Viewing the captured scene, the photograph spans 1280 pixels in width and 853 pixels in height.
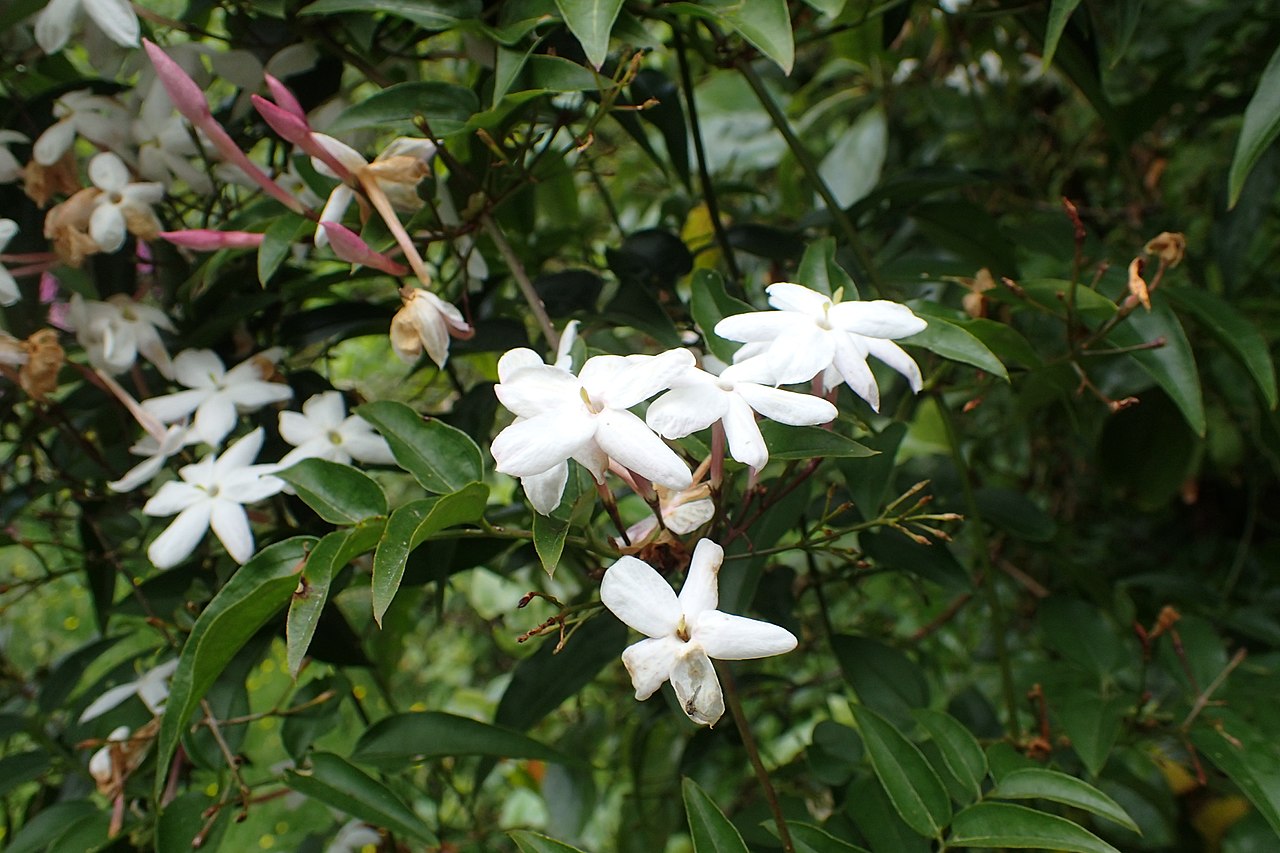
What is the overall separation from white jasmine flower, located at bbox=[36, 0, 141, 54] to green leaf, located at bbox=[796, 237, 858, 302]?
0.38 metres

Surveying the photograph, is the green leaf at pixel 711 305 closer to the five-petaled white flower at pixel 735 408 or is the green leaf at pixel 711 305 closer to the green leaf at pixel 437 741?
the five-petaled white flower at pixel 735 408

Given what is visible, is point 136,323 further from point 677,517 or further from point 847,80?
point 847,80

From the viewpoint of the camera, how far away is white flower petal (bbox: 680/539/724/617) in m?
0.34

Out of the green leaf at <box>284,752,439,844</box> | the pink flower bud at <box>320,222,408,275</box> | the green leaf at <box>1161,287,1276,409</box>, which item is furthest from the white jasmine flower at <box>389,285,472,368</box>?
the green leaf at <box>1161,287,1276,409</box>

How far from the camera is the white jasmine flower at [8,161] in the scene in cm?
57

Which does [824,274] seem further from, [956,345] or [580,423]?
[580,423]

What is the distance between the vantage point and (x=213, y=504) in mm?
493

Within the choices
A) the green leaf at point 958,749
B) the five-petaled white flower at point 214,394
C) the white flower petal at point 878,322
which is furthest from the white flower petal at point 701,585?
the five-petaled white flower at point 214,394

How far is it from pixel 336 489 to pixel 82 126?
308 millimetres

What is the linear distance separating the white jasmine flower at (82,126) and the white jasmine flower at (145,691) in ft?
1.02

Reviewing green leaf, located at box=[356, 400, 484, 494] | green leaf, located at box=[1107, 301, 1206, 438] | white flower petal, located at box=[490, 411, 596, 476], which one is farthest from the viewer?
green leaf, located at box=[1107, 301, 1206, 438]

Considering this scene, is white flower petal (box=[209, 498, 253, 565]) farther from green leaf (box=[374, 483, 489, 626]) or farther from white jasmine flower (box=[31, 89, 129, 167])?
white jasmine flower (box=[31, 89, 129, 167])

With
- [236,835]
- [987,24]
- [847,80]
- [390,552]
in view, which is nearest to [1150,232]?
[987,24]

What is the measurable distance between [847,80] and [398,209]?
1.14 m
